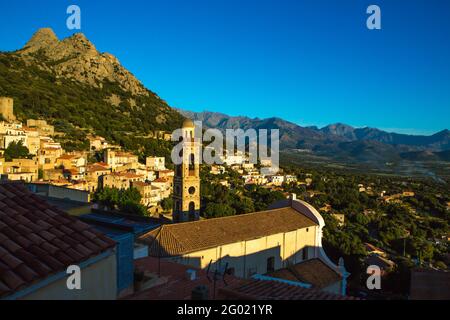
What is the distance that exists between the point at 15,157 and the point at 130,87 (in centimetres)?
7180

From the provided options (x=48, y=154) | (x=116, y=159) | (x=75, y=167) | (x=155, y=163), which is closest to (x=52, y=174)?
(x=75, y=167)

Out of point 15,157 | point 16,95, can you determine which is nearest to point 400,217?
point 15,157

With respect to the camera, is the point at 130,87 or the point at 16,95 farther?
the point at 130,87

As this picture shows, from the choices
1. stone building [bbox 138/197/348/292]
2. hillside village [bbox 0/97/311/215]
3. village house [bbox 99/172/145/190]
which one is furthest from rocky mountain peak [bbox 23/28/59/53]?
stone building [bbox 138/197/348/292]

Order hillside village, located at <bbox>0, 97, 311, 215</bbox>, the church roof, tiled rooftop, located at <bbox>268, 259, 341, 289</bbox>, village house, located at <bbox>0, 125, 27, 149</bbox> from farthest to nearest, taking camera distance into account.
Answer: village house, located at <bbox>0, 125, 27, 149</bbox> < hillside village, located at <bbox>0, 97, 311, 215</bbox> < tiled rooftop, located at <bbox>268, 259, 341, 289</bbox> < the church roof

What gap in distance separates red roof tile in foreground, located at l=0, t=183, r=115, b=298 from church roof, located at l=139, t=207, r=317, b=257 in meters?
9.12

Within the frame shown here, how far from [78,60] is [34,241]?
11565 cm

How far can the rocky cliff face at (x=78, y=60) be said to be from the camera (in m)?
106

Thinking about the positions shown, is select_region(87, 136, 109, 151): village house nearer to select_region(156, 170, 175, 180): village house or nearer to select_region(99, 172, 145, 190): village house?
select_region(156, 170, 175, 180): village house

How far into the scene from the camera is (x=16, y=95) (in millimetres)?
72688

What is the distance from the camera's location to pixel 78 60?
10944 cm

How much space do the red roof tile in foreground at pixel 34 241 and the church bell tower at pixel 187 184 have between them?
67.5 ft

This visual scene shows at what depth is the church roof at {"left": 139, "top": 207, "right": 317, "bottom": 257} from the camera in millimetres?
15626
